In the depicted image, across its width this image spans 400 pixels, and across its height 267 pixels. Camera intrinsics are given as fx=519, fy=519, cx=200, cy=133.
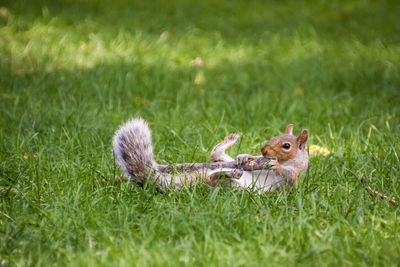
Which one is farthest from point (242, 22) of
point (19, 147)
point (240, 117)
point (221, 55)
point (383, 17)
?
point (19, 147)

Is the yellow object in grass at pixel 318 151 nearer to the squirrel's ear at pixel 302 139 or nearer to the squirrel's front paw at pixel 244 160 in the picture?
the squirrel's ear at pixel 302 139

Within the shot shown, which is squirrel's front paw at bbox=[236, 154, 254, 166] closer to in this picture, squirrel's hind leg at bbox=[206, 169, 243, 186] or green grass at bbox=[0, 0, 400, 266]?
squirrel's hind leg at bbox=[206, 169, 243, 186]

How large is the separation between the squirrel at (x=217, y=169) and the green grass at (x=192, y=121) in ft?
0.25

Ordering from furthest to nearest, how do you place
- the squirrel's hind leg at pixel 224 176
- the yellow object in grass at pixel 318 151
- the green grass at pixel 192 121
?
the yellow object in grass at pixel 318 151 < the squirrel's hind leg at pixel 224 176 < the green grass at pixel 192 121

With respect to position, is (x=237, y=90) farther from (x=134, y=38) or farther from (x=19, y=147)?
(x=19, y=147)

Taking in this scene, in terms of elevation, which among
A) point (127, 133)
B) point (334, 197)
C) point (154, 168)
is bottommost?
point (334, 197)

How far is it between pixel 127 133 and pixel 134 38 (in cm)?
356

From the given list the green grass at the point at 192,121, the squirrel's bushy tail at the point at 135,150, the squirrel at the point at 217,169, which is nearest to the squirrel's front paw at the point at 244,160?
the squirrel at the point at 217,169

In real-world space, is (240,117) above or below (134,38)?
below

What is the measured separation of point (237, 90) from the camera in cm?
499

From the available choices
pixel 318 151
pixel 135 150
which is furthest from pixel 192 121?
pixel 135 150

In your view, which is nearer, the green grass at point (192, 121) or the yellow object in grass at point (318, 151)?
the green grass at point (192, 121)

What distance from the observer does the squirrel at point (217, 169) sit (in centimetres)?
270

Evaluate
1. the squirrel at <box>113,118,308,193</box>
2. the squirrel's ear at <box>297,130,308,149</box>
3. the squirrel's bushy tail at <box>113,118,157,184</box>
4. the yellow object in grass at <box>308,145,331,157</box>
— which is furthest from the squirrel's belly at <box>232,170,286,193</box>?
the yellow object in grass at <box>308,145,331,157</box>
